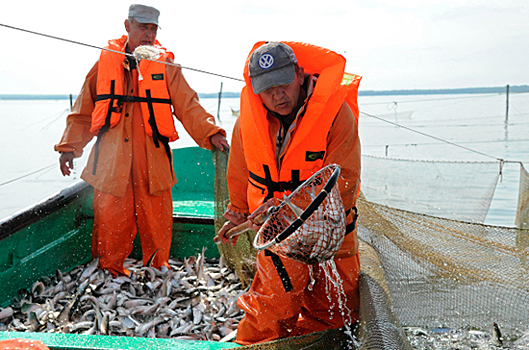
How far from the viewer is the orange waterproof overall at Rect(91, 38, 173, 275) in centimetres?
474

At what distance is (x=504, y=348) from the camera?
3.59m

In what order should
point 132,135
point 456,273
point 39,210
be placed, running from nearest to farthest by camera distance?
point 456,273
point 39,210
point 132,135

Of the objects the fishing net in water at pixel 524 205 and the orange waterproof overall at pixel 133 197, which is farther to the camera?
the fishing net in water at pixel 524 205

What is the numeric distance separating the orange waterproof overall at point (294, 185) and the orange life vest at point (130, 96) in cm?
179

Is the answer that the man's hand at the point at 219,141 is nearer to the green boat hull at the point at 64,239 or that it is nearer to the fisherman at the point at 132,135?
the fisherman at the point at 132,135

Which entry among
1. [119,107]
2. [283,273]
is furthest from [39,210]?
[283,273]

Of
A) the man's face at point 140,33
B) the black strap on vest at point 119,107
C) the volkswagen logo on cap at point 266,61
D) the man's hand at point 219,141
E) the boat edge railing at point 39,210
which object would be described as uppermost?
the man's face at point 140,33

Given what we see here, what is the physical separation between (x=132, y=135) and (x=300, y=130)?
8.08 ft

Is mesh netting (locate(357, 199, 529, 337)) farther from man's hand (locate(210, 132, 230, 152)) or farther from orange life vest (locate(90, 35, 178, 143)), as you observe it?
orange life vest (locate(90, 35, 178, 143))

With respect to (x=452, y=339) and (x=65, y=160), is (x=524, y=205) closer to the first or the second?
(x=452, y=339)

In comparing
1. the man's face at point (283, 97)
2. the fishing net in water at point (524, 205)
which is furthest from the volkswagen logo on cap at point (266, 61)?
the fishing net in water at point (524, 205)

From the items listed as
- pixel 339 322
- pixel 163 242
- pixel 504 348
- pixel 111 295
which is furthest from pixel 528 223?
pixel 111 295

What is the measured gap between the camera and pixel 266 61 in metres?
2.70

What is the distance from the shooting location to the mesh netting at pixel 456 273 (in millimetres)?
3539
